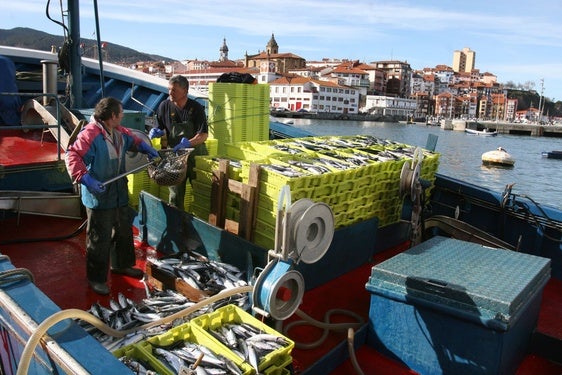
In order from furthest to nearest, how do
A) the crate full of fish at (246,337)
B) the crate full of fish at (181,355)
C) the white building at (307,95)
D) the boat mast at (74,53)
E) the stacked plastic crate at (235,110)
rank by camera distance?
the white building at (307,95) → the boat mast at (74,53) → the stacked plastic crate at (235,110) → the crate full of fish at (246,337) → the crate full of fish at (181,355)

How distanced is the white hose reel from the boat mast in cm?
648

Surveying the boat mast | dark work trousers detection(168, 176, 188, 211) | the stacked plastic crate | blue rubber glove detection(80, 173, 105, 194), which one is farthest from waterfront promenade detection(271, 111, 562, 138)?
blue rubber glove detection(80, 173, 105, 194)

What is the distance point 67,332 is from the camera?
2.60m

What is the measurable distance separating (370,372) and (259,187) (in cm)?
208

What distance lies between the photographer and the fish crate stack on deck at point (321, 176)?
15.7 feet

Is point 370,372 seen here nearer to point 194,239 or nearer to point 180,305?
point 180,305

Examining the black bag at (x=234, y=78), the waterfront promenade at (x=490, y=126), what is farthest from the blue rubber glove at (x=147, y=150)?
the waterfront promenade at (x=490, y=126)

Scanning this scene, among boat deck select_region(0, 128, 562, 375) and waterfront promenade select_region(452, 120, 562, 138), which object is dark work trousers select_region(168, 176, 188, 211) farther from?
waterfront promenade select_region(452, 120, 562, 138)

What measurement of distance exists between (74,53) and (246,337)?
7055 mm

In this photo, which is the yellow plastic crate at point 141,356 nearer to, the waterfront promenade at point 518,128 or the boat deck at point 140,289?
the boat deck at point 140,289

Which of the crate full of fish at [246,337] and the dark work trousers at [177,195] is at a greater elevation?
the dark work trousers at [177,195]

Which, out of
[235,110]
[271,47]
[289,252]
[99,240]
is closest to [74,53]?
[235,110]

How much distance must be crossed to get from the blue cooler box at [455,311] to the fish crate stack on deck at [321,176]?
1.20 metres

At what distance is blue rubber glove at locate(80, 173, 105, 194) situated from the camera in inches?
161
